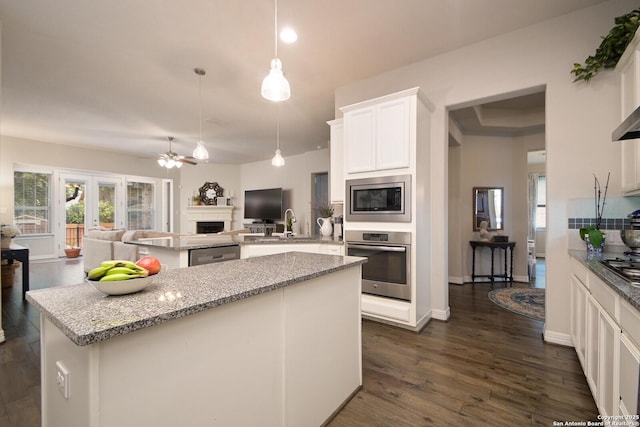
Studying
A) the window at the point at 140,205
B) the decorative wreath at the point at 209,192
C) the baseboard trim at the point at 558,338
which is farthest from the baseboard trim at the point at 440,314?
the window at the point at 140,205

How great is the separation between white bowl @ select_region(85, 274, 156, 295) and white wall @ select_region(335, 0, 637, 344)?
314cm

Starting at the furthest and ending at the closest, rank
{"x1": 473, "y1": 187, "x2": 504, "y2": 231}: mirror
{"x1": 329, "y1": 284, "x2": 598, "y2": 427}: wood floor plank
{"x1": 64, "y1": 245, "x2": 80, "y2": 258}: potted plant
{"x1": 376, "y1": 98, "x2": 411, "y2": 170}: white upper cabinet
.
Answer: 1. {"x1": 64, "y1": 245, "x2": 80, "y2": 258}: potted plant
2. {"x1": 473, "y1": 187, "x2": 504, "y2": 231}: mirror
3. {"x1": 376, "y1": 98, "x2": 411, "y2": 170}: white upper cabinet
4. {"x1": 329, "y1": 284, "x2": 598, "y2": 427}: wood floor plank

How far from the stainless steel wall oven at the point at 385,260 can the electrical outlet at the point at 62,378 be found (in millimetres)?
2465

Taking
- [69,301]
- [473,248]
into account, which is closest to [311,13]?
[69,301]

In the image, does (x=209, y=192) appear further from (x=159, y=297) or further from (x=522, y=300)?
(x=159, y=297)

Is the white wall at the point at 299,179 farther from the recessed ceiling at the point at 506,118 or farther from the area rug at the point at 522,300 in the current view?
the area rug at the point at 522,300

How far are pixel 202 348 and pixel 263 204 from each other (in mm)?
7808

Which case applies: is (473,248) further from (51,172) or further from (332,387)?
(51,172)

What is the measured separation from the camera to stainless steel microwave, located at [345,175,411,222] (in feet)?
9.02

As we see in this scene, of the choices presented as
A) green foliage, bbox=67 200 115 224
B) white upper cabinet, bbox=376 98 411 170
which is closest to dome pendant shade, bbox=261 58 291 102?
white upper cabinet, bbox=376 98 411 170

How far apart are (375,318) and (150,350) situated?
252cm

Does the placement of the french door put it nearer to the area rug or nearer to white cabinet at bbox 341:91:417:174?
white cabinet at bbox 341:91:417:174

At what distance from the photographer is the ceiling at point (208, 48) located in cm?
240

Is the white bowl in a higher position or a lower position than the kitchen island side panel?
Answer: higher
